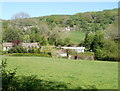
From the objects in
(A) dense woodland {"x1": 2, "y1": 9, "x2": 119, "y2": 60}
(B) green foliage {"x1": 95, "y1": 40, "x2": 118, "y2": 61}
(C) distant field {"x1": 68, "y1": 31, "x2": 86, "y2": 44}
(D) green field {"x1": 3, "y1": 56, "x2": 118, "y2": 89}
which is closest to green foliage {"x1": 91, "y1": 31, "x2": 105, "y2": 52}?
(A) dense woodland {"x1": 2, "y1": 9, "x2": 119, "y2": 60}

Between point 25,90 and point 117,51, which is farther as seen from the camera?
point 117,51

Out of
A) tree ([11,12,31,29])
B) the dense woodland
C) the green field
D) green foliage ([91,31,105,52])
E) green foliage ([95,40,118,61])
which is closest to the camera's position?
the green field

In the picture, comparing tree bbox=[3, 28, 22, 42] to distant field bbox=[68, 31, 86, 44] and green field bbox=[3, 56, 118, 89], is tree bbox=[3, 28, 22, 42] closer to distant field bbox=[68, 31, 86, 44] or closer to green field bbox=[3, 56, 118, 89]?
distant field bbox=[68, 31, 86, 44]


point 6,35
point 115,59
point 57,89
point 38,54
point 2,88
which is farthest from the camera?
point 6,35

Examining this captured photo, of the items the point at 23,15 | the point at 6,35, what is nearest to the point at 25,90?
the point at 6,35

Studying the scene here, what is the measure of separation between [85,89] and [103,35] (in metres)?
36.9

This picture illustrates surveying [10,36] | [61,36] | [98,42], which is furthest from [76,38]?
[10,36]

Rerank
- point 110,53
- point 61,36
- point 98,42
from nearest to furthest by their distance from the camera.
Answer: point 110,53
point 98,42
point 61,36

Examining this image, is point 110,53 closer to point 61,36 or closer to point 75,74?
point 75,74

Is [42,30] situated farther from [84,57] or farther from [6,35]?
[84,57]

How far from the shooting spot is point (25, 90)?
3.93 m

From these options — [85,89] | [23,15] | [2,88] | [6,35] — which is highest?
[23,15]

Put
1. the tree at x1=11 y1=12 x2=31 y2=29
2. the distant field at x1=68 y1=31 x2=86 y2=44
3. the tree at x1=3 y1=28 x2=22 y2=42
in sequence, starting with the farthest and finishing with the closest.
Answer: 1. the tree at x1=11 y1=12 x2=31 y2=29
2. the distant field at x1=68 y1=31 x2=86 y2=44
3. the tree at x1=3 y1=28 x2=22 y2=42

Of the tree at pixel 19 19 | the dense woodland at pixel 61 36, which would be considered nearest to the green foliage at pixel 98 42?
the dense woodland at pixel 61 36
